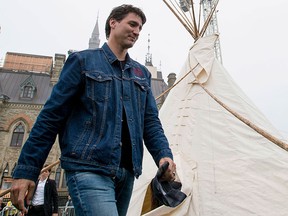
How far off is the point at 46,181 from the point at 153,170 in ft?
6.30

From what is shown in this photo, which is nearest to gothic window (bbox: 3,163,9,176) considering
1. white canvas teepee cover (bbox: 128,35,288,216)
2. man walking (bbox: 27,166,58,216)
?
man walking (bbox: 27,166,58,216)

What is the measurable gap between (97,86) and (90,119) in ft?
0.59

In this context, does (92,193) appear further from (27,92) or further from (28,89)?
(28,89)

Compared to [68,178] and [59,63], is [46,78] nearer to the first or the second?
[59,63]

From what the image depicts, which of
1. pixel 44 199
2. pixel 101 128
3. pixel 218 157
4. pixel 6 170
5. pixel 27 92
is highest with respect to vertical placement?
pixel 27 92

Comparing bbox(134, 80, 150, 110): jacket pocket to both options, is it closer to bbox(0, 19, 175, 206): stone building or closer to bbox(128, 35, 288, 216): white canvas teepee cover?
bbox(128, 35, 288, 216): white canvas teepee cover

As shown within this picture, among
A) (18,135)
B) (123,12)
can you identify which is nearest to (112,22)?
(123,12)

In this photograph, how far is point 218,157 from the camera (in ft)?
9.07

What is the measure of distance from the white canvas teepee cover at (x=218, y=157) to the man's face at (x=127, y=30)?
1.63m

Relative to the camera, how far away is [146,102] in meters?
1.55

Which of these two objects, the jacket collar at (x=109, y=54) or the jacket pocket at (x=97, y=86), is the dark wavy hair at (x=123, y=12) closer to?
the jacket collar at (x=109, y=54)

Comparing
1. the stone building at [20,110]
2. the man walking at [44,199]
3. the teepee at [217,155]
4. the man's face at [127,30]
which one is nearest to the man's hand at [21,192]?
the man's face at [127,30]

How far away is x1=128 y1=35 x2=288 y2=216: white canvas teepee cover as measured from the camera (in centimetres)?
228

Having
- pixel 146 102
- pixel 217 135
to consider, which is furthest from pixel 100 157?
pixel 217 135
